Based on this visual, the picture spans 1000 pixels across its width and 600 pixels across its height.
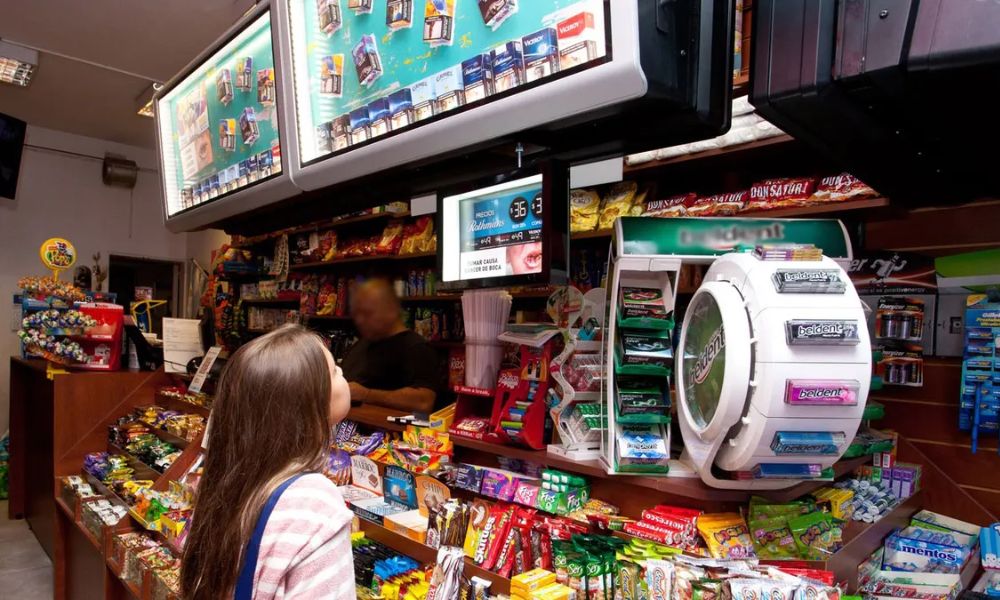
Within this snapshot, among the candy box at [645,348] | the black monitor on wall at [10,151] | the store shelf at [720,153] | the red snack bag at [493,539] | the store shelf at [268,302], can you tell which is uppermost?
the black monitor on wall at [10,151]

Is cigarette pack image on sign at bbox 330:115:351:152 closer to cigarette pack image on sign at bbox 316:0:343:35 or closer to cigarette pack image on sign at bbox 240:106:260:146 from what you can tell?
cigarette pack image on sign at bbox 316:0:343:35

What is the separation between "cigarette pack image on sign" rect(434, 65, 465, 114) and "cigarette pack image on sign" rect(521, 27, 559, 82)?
24 centimetres

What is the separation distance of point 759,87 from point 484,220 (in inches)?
29.3

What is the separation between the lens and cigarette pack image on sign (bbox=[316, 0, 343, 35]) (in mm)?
1955

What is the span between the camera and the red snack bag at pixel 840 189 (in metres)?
2.52

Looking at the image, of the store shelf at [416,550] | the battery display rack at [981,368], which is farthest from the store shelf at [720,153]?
the store shelf at [416,550]

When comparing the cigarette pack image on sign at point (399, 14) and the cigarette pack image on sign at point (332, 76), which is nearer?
the cigarette pack image on sign at point (399, 14)

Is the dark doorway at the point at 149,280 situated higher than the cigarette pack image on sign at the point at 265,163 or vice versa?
the cigarette pack image on sign at the point at 265,163

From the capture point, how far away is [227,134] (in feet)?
8.82

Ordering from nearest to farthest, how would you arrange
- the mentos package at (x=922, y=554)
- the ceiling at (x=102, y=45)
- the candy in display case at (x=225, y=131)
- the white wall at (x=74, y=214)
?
the mentos package at (x=922, y=554) < the candy in display case at (x=225, y=131) < the ceiling at (x=102, y=45) < the white wall at (x=74, y=214)

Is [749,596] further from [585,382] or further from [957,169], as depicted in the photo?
[957,169]

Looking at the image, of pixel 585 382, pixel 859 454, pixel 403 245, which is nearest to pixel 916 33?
pixel 585 382

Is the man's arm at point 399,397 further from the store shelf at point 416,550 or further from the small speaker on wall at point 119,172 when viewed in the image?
the small speaker on wall at point 119,172

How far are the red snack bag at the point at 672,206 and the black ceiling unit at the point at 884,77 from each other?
1416 millimetres
